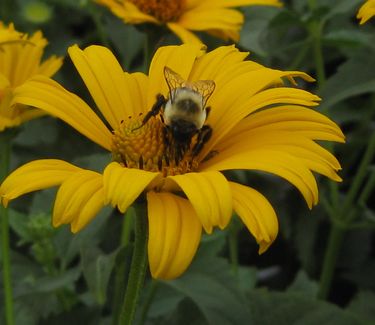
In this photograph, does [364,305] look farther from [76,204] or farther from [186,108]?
[76,204]

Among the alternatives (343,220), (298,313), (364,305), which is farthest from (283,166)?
(364,305)

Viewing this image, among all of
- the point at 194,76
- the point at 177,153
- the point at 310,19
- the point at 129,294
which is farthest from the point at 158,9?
the point at 129,294

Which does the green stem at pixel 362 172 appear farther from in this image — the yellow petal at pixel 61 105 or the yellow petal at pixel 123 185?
the yellow petal at pixel 123 185

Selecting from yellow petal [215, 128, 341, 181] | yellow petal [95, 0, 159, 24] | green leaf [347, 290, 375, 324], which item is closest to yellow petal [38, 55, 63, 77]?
yellow petal [95, 0, 159, 24]

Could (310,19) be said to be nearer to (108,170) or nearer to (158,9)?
(158,9)

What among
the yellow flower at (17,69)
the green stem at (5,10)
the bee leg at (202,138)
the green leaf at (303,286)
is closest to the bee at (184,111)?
the bee leg at (202,138)
